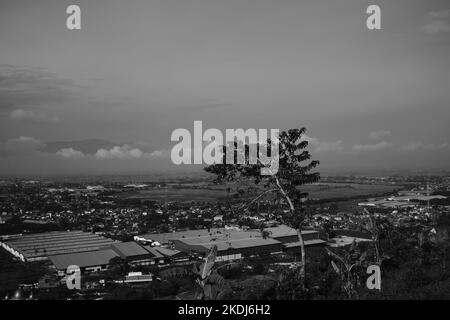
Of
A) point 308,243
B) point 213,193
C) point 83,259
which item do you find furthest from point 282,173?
point 213,193

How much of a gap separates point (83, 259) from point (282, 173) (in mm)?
13481

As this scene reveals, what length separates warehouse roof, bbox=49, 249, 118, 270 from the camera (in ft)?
56.1

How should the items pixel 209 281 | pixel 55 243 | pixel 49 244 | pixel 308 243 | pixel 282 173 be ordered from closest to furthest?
pixel 209 281 → pixel 282 173 → pixel 49 244 → pixel 55 243 → pixel 308 243

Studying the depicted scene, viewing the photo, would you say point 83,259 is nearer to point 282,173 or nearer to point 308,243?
point 308,243

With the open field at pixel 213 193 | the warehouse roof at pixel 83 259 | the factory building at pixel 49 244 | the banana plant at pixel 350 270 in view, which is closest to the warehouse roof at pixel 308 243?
the warehouse roof at pixel 83 259

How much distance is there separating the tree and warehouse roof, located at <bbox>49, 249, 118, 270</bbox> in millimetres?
11424

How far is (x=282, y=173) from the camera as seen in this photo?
759 cm

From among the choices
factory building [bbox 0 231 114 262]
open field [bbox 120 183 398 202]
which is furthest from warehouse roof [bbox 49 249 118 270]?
open field [bbox 120 183 398 202]

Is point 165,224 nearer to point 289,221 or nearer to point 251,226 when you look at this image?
point 251,226

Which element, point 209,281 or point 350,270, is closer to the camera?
point 209,281

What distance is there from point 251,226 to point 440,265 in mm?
17842

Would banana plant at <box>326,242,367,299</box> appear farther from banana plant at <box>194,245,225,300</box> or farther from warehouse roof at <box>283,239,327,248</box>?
warehouse roof at <box>283,239,327,248</box>

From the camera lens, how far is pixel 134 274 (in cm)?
1526
